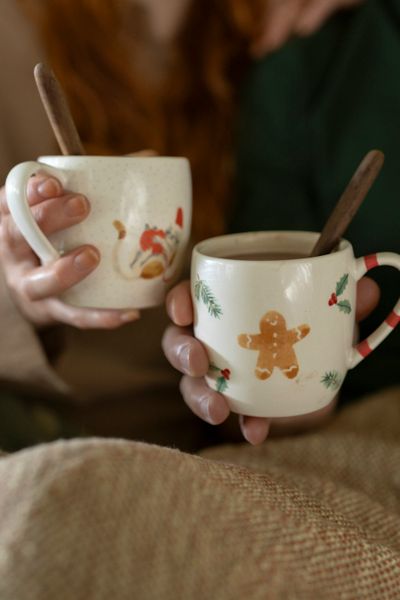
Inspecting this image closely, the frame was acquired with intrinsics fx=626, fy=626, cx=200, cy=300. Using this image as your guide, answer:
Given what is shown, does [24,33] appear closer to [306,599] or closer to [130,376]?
[130,376]

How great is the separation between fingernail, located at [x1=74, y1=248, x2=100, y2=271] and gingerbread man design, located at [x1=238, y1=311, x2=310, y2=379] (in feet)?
0.49

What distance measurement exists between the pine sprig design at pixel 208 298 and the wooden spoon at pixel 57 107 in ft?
0.60

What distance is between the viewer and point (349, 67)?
33.9 inches

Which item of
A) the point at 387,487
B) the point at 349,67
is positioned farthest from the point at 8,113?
the point at 387,487

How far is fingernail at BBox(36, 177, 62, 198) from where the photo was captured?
1.73ft

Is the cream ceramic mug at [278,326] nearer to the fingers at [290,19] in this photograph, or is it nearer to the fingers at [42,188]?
the fingers at [42,188]

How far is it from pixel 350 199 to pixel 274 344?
140mm

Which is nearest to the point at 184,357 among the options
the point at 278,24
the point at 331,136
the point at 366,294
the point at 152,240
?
the point at 152,240

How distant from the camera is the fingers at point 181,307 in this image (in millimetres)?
557

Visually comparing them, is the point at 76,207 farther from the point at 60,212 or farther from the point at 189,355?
the point at 189,355

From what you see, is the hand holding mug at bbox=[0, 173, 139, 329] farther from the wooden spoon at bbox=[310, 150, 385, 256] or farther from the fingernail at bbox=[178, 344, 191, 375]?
the wooden spoon at bbox=[310, 150, 385, 256]

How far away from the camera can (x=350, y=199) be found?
52cm

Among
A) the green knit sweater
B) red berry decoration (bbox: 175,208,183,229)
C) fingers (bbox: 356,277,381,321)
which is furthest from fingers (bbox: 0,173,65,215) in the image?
the green knit sweater

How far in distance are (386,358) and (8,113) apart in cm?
A: 62
